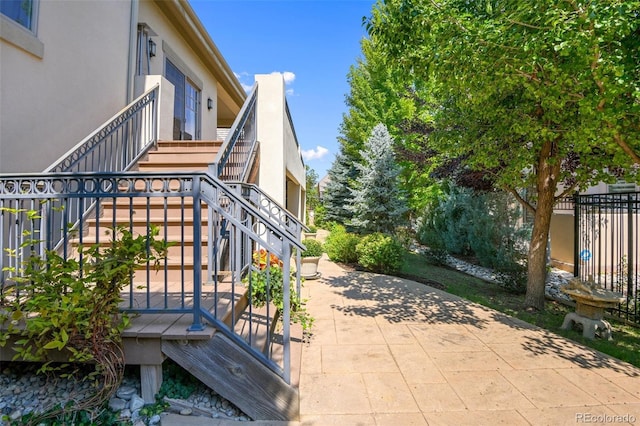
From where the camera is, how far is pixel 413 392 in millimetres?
2803

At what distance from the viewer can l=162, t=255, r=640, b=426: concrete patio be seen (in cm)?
251

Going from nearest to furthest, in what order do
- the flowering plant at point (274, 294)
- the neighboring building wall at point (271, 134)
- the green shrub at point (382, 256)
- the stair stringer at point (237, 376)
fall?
the stair stringer at point (237, 376) < the flowering plant at point (274, 294) < the neighboring building wall at point (271, 134) < the green shrub at point (382, 256)

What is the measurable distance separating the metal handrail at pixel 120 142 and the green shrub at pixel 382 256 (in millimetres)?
5589

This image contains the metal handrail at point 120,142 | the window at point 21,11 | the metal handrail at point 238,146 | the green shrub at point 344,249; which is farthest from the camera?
the green shrub at point 344,249

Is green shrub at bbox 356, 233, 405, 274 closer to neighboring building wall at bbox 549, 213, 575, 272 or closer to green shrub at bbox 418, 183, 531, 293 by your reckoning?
green shrub at bbox 418, 183, 531, 293

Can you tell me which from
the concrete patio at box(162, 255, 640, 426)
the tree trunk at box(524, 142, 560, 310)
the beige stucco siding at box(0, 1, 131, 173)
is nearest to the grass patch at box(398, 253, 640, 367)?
the tree trunk at box(524, 142, 560, 310)

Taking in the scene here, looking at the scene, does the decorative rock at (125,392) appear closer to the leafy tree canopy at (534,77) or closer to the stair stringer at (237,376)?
the stair stringer at (237,376)

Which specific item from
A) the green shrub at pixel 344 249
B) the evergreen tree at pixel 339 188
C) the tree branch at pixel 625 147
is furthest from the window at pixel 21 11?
the evergreen tree at pixel 339 188

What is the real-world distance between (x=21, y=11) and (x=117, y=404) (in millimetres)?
4202

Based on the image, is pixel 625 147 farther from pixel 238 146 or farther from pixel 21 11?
pixel 21 11

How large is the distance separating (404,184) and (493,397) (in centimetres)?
1224

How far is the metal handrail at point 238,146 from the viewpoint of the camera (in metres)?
4.13

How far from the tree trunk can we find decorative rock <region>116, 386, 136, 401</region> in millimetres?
6733

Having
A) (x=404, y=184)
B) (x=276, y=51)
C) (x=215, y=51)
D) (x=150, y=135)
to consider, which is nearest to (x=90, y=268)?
(x=150, y=135)
